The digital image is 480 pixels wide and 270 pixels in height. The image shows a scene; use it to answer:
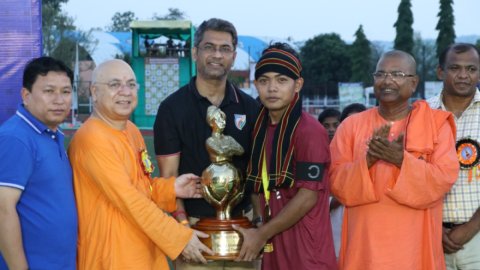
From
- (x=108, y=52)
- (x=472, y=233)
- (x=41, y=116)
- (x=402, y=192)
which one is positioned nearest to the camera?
(x=41, y=116)

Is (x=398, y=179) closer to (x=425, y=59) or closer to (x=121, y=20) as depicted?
(x=425, y=59)

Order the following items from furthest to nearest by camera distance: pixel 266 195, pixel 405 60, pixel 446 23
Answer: pixel 446 23, pixel 405 60, pixel 266 195

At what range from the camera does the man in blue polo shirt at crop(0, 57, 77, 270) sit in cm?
333

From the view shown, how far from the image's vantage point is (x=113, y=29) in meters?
75.1

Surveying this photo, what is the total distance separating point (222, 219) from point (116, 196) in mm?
787

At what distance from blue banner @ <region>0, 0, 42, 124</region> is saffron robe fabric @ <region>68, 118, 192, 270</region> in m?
1.02

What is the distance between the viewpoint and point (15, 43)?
4.53 m

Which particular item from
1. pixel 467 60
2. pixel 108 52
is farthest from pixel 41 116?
pixel 108 52

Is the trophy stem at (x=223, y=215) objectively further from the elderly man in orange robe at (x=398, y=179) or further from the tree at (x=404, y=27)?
the tree at (x=404, y=27)

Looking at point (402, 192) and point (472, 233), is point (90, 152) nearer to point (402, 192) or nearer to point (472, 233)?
point (402, 192)

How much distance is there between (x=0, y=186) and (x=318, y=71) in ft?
165

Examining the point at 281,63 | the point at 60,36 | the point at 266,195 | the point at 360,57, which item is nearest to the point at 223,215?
the point at 266,195

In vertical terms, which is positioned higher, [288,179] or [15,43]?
[15,43]

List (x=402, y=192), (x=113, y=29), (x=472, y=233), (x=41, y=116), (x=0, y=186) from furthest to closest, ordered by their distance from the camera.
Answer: (x=113, y=29), (x=472, y=233), (x=402, y=192), (x=41, y=116), (x=0, y=186)
